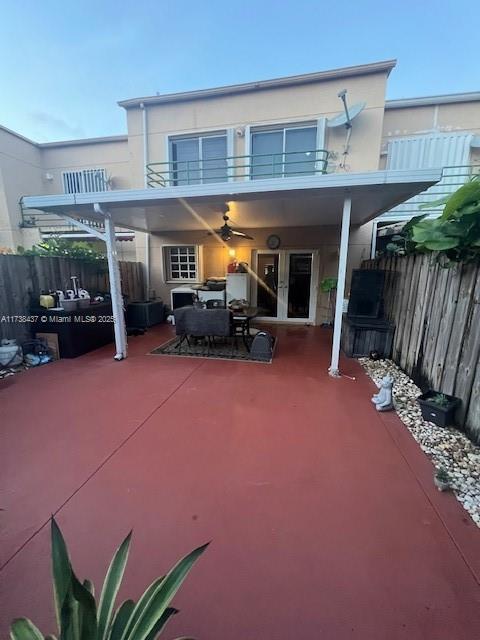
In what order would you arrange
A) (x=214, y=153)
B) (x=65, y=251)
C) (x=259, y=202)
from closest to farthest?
(x=259, y=202) < (x=65, y=251) < (x=214, y=153)

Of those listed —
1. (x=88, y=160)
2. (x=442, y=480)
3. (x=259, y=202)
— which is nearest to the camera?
(x=442, y=480)

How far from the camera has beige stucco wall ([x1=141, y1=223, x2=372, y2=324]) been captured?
642 centimetres

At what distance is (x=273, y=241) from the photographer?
6797 mm

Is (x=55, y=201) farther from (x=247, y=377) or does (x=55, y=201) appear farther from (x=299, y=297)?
(x=299, y=297)

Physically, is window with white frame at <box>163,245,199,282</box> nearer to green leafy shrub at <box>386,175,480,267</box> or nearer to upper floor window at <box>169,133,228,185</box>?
upper floor window at <box>169,133,228,185</box>

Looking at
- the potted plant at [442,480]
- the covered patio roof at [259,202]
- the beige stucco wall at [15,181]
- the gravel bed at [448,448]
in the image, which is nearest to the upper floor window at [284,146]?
the covered patio roof at [259,202]

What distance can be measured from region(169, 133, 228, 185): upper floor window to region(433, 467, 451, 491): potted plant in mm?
6333

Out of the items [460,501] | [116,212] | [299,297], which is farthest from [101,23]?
[460,501]

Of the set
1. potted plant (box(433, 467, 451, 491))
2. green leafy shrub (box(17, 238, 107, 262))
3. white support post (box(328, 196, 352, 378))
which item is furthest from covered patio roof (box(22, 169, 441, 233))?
potted plant (box(433, 467, 451, 491))

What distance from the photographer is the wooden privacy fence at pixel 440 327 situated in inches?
95.1

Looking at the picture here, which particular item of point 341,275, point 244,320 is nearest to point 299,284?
point 244,320

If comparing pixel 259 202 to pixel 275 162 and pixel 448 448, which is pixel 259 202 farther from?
pixel 448 448

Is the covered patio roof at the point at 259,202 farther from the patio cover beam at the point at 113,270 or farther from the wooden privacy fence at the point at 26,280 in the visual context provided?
the wooden privacy fence at the point at 26,280

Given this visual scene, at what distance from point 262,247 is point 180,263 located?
2.28 m
